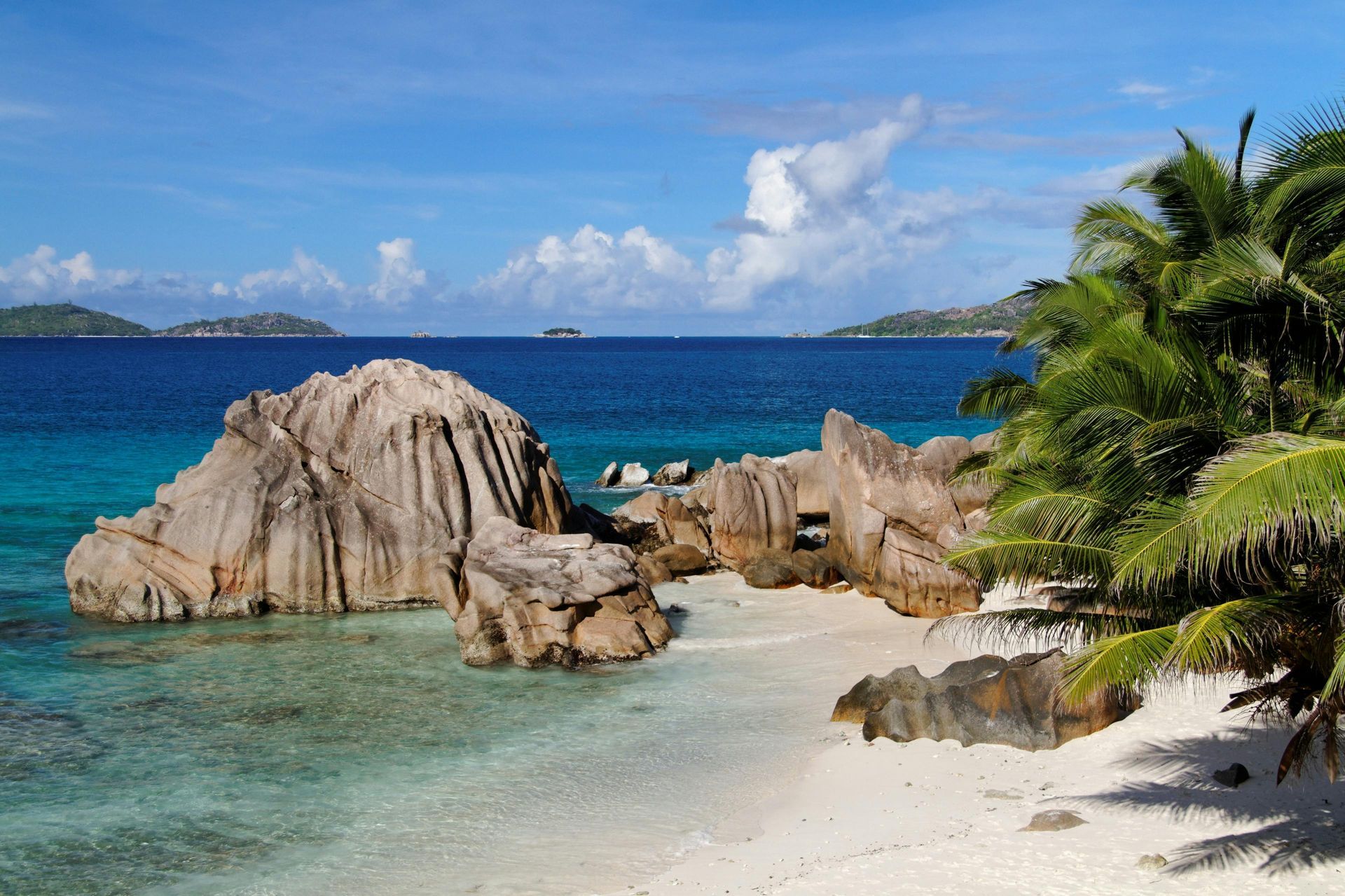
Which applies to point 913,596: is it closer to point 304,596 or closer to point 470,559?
Result: point 470,559

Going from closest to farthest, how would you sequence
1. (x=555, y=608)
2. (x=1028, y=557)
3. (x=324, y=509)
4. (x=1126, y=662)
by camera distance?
(x=1126, y=662)
(x=1028, y=557)
(x=555, y=608)
(x=324, y=509)

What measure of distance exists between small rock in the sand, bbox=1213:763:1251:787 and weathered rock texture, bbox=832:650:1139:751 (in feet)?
5.69

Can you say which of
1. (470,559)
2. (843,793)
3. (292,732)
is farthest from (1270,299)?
(470,559)

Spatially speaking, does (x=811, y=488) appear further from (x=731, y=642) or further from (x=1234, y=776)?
(x=1234, y=776)

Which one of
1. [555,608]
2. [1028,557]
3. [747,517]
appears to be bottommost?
[555,608]

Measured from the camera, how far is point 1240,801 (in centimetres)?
1234

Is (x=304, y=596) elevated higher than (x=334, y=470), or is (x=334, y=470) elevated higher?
(x=334, y=470)

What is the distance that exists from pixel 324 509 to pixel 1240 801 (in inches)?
787

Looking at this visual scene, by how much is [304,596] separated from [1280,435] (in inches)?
845

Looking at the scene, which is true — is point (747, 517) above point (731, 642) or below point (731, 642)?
above

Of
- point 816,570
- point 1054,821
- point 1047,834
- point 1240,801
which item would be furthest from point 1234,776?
point 816,570

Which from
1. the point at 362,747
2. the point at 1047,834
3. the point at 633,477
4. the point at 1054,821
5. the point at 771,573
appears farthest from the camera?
the point at 633,477

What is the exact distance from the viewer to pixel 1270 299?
8.95 m

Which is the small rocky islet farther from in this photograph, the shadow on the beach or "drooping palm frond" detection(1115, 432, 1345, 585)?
"drooping palm frond" detection(1115, 432, 1345, 585)
